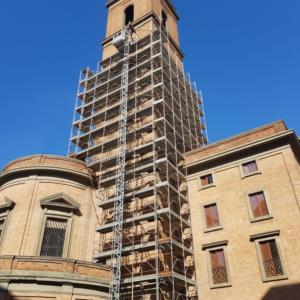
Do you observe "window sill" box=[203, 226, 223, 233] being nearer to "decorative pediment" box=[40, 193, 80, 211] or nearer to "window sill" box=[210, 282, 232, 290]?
"window sill" box=[210, 282, 232, 290]

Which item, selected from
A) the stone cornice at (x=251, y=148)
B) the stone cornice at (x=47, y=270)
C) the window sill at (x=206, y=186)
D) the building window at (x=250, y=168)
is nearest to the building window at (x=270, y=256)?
the building window at (x=250, y=168)

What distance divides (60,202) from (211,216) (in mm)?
10349

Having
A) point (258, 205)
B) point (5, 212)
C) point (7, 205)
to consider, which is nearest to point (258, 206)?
point (258, 205)

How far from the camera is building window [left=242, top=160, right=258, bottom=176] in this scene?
22.8 metres

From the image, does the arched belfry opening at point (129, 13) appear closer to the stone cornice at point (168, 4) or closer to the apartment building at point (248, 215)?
the stone cornice at point (168, 4)

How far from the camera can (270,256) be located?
19.6m

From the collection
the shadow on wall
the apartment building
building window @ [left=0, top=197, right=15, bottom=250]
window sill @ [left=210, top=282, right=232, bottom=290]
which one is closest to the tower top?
the apartment building

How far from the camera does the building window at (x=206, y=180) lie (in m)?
24.4

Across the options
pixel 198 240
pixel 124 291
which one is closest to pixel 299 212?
pixel 198 240

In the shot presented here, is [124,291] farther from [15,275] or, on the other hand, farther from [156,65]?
[156,65]

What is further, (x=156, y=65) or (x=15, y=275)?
(x=156, y=65)

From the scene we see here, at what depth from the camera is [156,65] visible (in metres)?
31.0

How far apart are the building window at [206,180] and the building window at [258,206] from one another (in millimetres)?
3314

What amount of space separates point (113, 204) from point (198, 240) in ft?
21.2
